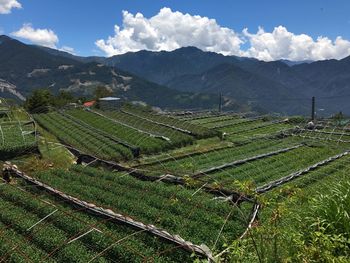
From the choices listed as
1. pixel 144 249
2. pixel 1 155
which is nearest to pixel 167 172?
pixel 144 249

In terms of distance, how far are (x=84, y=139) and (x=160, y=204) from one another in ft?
98.2

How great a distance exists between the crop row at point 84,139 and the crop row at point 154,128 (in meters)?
7.64

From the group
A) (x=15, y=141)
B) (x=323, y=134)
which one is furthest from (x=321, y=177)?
(x=323, y=134)

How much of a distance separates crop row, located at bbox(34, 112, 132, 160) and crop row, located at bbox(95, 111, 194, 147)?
7.64m

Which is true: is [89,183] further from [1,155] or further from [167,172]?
[1,155]

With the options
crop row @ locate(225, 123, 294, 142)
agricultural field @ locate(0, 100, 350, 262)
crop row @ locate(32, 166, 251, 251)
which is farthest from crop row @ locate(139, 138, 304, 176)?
crop row @ locate(32, 166, 251, 251)

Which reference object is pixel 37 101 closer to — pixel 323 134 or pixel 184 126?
pixel 184 126

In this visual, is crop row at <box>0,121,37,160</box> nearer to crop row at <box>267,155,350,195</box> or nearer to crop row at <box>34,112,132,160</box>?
crop row at <box>34,112,132,160</box>

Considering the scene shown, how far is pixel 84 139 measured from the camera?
45.6 metres

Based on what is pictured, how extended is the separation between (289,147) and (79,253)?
115 feet

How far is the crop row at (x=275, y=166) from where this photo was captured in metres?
30.2

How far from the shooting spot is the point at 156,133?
165 ft

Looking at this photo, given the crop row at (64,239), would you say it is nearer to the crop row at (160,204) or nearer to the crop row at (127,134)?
the crop row at (160,204)

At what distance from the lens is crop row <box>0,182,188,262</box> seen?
43.7 feet
